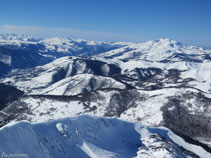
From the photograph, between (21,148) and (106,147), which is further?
(106,147)

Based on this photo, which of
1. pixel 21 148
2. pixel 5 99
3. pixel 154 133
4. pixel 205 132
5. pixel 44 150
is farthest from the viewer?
pixel 5 99

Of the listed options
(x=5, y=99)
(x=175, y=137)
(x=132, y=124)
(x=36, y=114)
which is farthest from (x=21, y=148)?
(x=5, y=99)

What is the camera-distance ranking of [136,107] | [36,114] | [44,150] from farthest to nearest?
[136,107] < [36,114] < [44,150]

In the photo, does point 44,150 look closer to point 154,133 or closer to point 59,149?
point 59,149

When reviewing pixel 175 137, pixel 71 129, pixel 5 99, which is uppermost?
pixel 71 129

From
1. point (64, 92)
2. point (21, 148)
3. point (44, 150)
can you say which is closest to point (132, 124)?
point (44, 150)

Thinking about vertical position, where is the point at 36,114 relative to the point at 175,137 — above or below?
below
